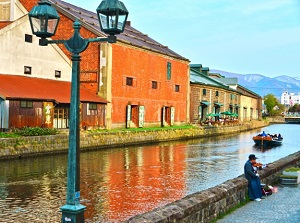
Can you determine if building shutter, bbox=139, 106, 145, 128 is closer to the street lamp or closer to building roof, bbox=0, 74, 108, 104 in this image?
building roof, bbox=0, 74, 108, 104

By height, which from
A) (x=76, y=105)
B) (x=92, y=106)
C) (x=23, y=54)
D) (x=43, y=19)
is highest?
(x=23, y=54)

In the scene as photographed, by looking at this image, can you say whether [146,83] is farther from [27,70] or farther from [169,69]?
[27,70]

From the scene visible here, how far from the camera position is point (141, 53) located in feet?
159

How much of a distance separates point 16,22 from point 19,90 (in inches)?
264

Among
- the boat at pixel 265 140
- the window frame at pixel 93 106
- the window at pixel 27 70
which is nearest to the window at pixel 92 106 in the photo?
the window frame at pixel 93 106

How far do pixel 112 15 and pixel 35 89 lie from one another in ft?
89.3

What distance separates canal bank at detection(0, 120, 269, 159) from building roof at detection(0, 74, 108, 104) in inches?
127

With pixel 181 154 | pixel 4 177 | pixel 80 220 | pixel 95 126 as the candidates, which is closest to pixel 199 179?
pixel 4 177

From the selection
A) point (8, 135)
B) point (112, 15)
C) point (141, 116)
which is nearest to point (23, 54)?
point (8, 135)

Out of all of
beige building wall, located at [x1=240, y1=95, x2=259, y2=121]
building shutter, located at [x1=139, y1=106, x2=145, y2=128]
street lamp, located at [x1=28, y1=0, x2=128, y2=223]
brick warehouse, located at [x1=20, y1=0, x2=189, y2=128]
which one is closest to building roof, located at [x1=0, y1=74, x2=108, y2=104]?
brick warehouse, located at [x1=20, y1=0, x2=189, y2=128]

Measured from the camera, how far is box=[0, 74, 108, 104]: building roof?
101ft

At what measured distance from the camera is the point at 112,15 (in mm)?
7605

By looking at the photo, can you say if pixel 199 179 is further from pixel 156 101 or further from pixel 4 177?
pixel 156 101

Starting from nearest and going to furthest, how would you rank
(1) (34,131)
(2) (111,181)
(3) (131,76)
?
1. (2) (111,181)
2. (1) (34,131)
3. (3) (131,76)
